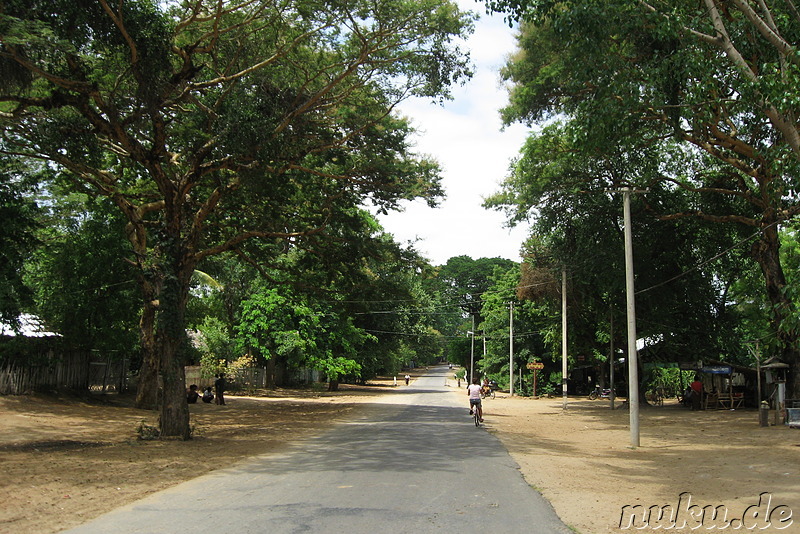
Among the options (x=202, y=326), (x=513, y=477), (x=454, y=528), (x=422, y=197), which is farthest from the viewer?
(x=202, y=326)

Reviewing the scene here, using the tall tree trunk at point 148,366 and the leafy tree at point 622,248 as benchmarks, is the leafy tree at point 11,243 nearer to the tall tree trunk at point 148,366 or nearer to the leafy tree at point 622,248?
the tall tree trunk at point 148,366

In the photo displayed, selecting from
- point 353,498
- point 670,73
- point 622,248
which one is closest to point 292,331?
point 622,248

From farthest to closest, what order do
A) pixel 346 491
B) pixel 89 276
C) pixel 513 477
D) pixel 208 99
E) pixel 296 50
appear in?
pixel 89 276 → pixel 208 99 → pixel 296 50 → pixel 513 477 → pixel 346 491

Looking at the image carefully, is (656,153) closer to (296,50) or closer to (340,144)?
(340,144)

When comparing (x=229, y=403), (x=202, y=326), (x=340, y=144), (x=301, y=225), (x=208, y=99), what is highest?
(x=208, y=99)

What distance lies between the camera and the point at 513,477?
10.0m

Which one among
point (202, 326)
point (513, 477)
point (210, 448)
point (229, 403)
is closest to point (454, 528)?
point (513, 477)

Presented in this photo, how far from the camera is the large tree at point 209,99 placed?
1277cm

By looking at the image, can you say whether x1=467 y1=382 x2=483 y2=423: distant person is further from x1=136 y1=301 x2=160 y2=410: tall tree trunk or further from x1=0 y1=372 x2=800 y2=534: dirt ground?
x1=136 y1=301 x2=160 y2=410: tall tree trunk

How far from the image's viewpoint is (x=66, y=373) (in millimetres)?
24062

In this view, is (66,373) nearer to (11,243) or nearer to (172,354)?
(11,243)

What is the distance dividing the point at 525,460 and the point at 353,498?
18.5ft

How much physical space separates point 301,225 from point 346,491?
13.7m

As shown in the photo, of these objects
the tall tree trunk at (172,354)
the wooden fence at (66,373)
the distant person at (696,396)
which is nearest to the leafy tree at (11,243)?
the tall tree trunk at (172,354)
